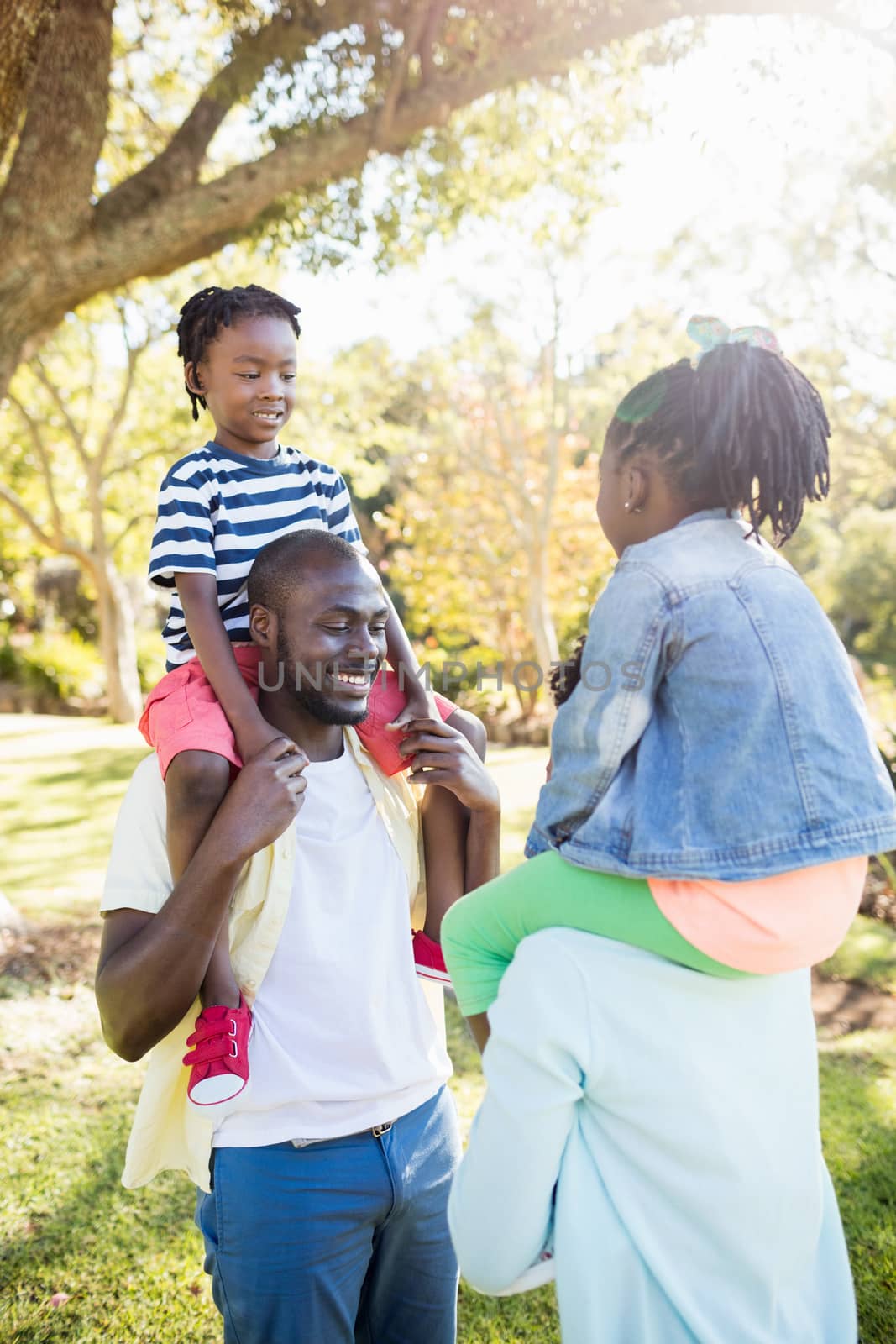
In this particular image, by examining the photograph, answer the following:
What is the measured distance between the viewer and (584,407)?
16.0 meters

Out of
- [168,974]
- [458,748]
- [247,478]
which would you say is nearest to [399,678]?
[458,748]

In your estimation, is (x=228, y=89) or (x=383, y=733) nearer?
(x=383, y=733)

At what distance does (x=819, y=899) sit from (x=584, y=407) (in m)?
15.4

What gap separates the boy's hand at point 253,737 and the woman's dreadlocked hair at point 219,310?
3.18 ft

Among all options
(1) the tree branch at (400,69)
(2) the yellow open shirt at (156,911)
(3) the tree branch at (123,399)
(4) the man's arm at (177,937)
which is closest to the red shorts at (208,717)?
(2) the yellow open shirt at (156,911)

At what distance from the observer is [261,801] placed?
1911 millimetres

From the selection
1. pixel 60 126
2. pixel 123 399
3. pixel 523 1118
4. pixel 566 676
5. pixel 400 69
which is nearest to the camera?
pixel 523 1118

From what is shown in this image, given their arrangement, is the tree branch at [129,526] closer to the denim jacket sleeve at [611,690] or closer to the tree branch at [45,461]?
the tree branch at [45,461]

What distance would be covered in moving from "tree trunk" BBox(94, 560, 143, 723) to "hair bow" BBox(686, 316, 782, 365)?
16719 mm

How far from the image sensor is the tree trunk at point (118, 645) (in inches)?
683

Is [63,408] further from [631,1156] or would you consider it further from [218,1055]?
[631,1156]

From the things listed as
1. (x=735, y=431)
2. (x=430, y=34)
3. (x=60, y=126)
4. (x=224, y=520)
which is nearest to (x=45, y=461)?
(x=60, y=126)

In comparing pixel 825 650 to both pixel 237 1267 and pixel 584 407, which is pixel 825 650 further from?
pixel 584 407

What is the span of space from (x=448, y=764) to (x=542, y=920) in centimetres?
61
